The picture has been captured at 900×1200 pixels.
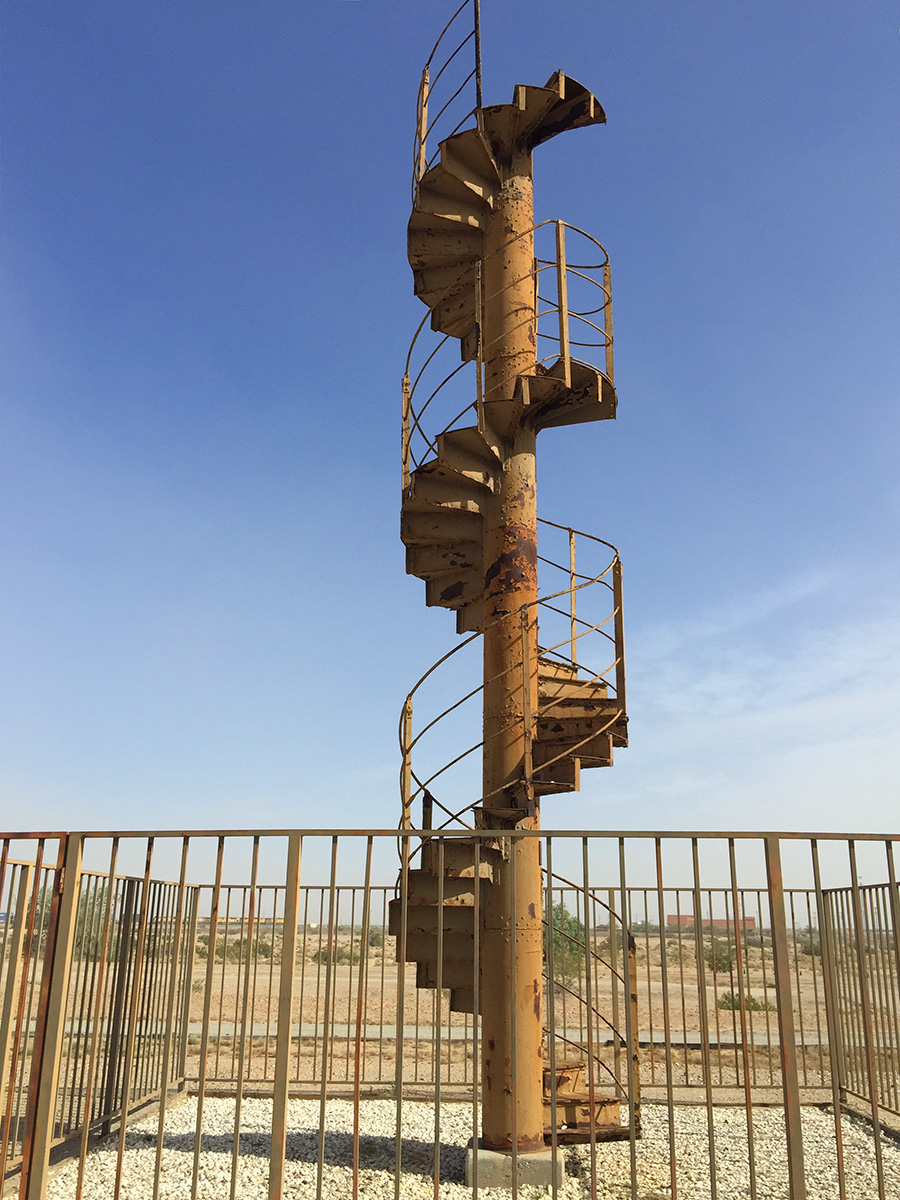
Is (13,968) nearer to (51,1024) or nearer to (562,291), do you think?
(51,1024)

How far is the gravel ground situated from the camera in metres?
7.31

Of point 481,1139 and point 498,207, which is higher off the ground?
point 498,207

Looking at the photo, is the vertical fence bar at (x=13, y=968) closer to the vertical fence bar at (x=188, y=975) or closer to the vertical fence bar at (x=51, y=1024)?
the vertical fence bar at (x=51, y=1024)

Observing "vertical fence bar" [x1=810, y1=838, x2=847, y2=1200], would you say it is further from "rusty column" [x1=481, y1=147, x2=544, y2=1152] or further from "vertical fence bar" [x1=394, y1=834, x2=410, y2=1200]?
"vertical fence bar" [x1=394, y1=834, x2=410, y2=1200]

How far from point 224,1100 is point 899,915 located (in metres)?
8.18

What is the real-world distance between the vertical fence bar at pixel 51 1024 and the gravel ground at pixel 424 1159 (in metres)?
1.73

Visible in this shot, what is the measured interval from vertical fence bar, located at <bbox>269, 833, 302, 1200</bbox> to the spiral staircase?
1857 mm

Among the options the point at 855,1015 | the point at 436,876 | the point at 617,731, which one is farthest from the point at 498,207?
the point at 855,1015

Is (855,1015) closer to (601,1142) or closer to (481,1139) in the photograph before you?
(601,1142)

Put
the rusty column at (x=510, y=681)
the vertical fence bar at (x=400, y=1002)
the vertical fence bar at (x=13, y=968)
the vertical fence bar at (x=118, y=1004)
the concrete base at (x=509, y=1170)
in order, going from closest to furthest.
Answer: the vertical fence bar at (x=400, y=1002) → the vertical fence bar at (x=13, y=968) → the concrete base at (x=509, y=1170) → the rusty column at (x=510, y=681) → the vertical fence bar at (x=118, y=1004)

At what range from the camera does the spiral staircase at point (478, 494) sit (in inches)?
307

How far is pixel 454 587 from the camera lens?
9.95m

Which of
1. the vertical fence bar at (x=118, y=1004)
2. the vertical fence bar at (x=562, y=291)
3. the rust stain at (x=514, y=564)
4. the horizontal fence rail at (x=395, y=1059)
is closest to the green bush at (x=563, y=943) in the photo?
the horizontal fence rail at (x=395, y=1059)

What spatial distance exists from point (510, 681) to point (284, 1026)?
3.99 metres
